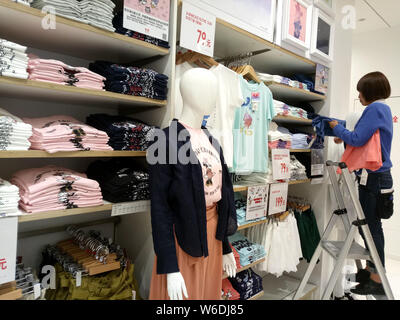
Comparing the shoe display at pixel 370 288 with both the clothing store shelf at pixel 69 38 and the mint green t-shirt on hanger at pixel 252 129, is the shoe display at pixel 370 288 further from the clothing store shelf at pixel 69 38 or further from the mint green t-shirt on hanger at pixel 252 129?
the clothing store shelf at pixel 69 38

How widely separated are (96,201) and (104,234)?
0.66 metres

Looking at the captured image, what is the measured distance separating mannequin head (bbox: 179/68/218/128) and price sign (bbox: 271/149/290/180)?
3.31 feet

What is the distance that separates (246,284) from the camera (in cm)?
206

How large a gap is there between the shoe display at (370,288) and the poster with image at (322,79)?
5.62ft

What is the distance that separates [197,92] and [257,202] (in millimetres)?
1100

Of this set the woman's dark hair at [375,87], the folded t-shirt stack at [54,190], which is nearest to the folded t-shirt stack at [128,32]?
the folded t-shirt stack at [54,190]

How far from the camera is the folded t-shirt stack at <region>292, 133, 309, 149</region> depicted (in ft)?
8.39

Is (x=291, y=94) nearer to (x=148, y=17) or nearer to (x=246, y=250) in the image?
(x=246, y=250)

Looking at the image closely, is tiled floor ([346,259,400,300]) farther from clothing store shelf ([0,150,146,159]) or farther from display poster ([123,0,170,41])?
display poster ([123,0,170,41])

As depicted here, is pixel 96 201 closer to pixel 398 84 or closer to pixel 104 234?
pixel 104 234

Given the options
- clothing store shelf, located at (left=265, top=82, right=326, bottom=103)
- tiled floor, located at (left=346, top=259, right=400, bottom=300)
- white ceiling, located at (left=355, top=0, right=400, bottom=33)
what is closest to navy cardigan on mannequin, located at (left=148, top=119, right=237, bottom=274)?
clothing store shelf, located at (left=265, top=82, right=326, bottom=103)

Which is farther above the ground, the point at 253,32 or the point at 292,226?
the point at 253,32
